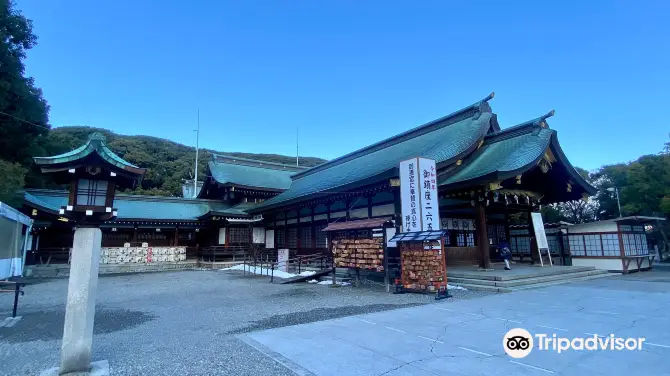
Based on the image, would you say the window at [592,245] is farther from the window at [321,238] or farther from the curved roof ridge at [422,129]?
the window at [321,238]

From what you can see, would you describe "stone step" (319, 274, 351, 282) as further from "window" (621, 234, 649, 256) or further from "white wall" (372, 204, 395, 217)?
"window" (621, 234, 649, 256)

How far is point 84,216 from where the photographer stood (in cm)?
524

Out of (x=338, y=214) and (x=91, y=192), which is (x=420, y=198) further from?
(x=91, y=192)

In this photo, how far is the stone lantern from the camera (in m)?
4.63

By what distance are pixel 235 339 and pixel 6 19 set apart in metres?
25.7

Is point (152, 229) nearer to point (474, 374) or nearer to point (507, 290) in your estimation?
point (507, 290)

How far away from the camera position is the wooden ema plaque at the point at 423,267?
971 centimetres

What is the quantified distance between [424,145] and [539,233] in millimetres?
6447

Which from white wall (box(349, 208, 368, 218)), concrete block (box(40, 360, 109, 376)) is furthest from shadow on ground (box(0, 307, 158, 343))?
white wall (box(349, 208, 368, 218))

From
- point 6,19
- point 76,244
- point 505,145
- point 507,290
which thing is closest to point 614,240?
point 505,145

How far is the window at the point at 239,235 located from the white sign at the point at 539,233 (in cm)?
1804

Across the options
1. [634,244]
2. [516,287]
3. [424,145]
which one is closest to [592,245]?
[634,244]

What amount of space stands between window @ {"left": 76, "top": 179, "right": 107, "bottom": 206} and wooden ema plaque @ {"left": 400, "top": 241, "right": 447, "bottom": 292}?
26.4 feet

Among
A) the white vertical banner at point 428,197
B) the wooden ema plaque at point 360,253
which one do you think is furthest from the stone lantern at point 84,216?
the white vertical banner at point 428,197
